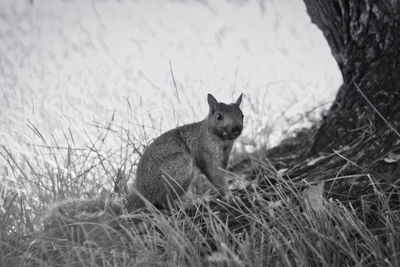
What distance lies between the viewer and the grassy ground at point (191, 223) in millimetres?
2365

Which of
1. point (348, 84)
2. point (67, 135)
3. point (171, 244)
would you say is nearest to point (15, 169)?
point (67, 135)

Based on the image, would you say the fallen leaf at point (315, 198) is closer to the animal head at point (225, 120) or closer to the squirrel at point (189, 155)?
the squirrel at point (189, 155)

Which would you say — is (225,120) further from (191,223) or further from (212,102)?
(191,223)

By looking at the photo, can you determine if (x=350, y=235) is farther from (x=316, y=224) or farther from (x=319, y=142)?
(x=319, y=142)

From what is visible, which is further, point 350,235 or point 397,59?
point 397,59

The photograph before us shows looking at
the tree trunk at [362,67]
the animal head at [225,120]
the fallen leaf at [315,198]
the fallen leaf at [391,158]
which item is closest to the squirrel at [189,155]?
the animal head at [225,120]

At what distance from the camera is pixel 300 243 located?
7.88 ft

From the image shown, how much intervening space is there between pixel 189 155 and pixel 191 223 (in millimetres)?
1752

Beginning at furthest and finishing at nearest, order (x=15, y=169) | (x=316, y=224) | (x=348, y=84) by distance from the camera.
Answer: (x=348, y=84)
(x=15, y=169)
(x=316, y=224)

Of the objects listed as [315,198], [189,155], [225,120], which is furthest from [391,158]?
[189,155]

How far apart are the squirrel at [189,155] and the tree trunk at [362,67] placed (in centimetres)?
76

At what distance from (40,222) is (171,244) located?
3.57 ft

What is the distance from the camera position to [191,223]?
240 cm

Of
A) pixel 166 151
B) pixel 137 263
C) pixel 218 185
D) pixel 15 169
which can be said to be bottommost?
pixel 137 263
